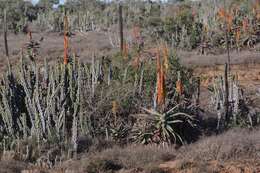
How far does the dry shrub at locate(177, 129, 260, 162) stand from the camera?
13.1m

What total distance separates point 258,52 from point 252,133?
22.0m

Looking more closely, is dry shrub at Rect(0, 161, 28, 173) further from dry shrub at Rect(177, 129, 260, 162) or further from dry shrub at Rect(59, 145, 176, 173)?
dry shrub at Rect(177, 129, 260, 162)

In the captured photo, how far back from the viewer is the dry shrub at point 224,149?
1309cm

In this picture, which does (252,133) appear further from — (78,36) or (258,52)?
(78,36)

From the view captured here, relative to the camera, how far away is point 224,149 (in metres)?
13.2

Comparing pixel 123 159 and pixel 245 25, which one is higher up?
pixel 245 25

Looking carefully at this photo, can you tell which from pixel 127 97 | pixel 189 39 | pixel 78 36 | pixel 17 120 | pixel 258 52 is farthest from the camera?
pixel 78 36

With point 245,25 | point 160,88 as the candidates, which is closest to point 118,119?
point 160,88

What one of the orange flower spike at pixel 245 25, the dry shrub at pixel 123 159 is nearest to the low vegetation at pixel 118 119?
the dry shrub at pixel 123 159

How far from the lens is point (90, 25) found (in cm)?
5544

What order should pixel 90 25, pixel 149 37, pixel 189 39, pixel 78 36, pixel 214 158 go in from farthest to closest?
pixel 90 25 < pixel 78 36 < pixel 149 37 < pixel 189 39 < pixel 214 158

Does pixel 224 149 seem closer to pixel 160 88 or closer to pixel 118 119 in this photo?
pixel 160 88

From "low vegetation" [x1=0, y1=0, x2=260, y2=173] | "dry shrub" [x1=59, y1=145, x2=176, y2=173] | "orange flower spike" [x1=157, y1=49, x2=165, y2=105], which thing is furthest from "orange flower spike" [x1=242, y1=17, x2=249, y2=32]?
"dry shrub" [x1=59, y1=145, x2=176, y2=173]

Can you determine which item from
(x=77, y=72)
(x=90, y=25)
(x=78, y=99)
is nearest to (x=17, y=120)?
(x=78, y=99)
